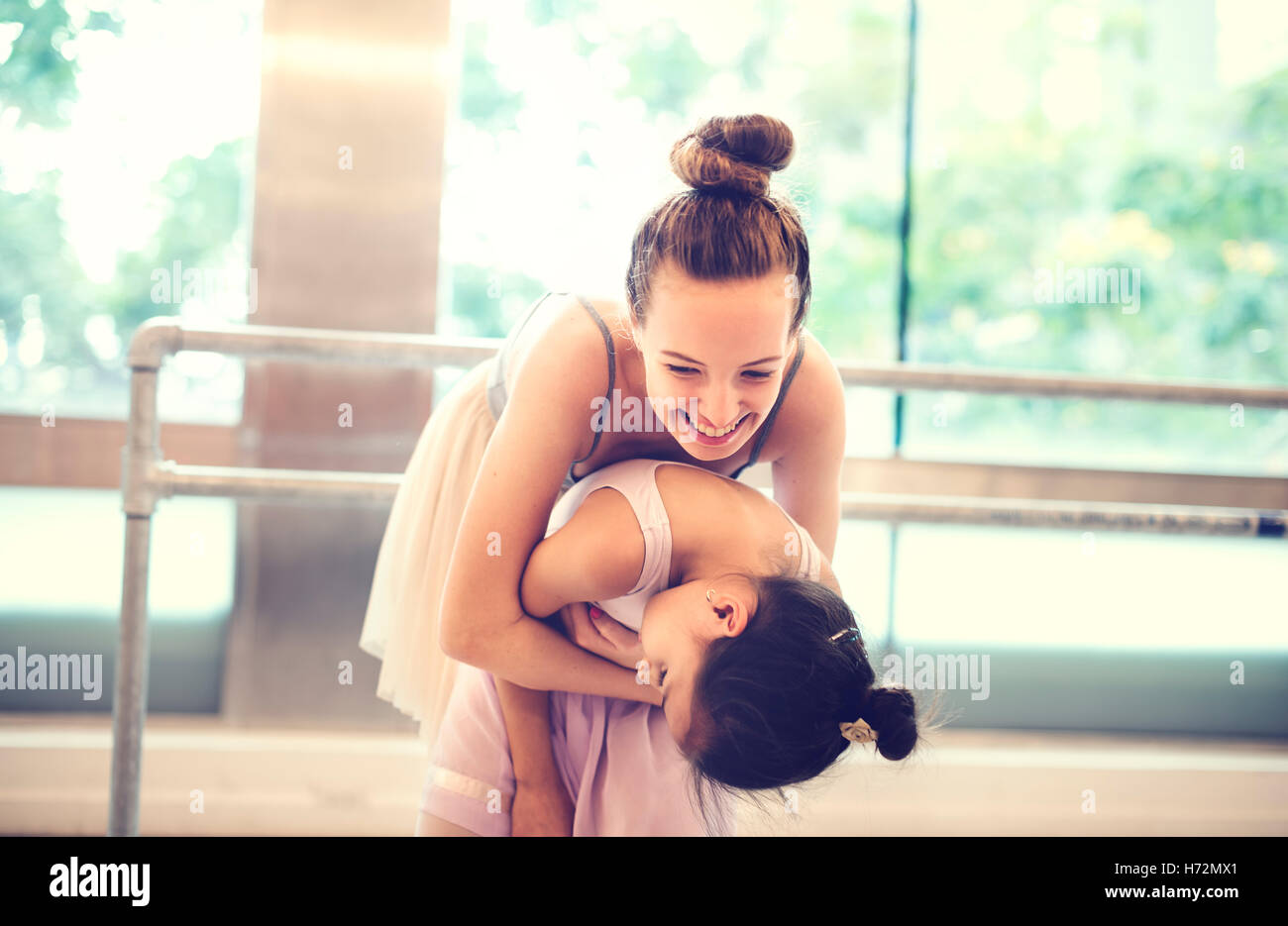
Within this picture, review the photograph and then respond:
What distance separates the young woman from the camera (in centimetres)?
90

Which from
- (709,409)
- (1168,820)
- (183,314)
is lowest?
(1168,820)

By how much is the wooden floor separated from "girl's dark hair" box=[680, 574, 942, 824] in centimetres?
70

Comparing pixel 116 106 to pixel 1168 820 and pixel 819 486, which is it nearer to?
pixel 819 486

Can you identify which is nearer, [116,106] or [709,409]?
[709,409]

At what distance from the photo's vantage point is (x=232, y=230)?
1.99m

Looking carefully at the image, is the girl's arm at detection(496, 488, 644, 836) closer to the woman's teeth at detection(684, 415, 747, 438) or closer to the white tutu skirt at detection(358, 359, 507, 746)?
the woman's teeth at detection(684, 415, 747, 438)

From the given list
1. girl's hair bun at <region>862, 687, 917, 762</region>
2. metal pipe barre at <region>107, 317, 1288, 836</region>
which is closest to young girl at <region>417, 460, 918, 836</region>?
girl's hair bun at <region>862, 687, 917, 762</region>

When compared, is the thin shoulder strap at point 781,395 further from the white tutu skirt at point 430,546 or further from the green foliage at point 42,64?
the green foliage at point 42,64

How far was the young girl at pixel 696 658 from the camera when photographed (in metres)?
0.88
